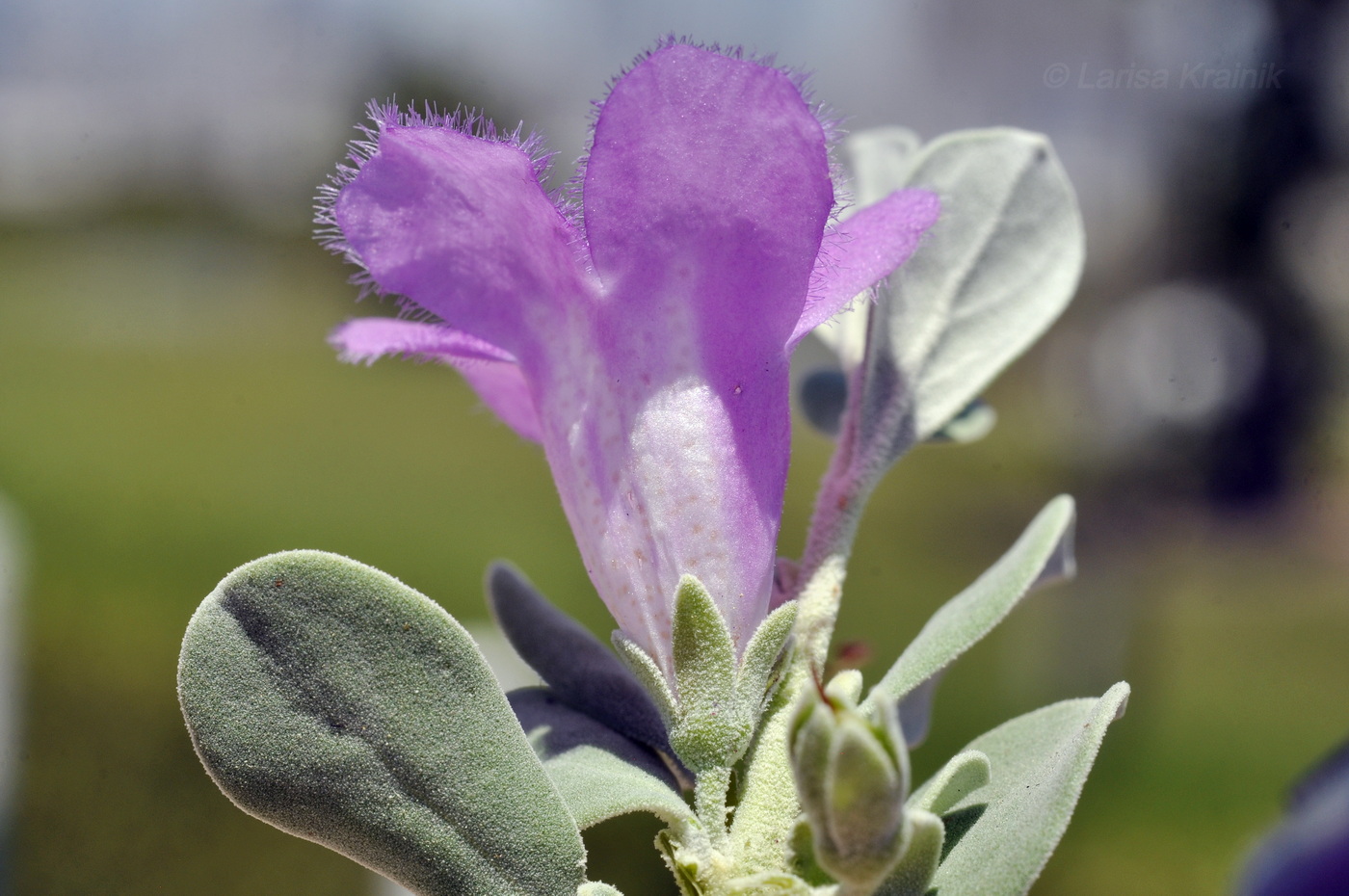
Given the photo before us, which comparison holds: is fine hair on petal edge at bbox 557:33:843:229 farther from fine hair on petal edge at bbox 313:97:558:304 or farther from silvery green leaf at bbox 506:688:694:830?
silvery green leaf at bbox 506:688:694:830

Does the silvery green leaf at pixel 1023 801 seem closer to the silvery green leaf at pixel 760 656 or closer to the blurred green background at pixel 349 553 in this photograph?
the silvery green leaf at pixel 760 656

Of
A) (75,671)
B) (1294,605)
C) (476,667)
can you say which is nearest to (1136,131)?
(1294,605)

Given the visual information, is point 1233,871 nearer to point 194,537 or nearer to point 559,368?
point 559,368

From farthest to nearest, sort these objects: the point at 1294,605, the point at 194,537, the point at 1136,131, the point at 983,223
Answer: the point at 194,537 → the point at 1294,605 → the point at 1136,131 → the point at 983,223

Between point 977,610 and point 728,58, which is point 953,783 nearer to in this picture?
point 977,610

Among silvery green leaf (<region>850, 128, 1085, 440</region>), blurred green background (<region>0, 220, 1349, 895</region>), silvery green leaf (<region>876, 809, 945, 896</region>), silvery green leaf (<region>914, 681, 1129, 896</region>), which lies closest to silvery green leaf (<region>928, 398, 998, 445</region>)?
silvery green leaf (<region>850, 128, 1085, 440</region>)

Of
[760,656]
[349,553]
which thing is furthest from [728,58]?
[349,553]
